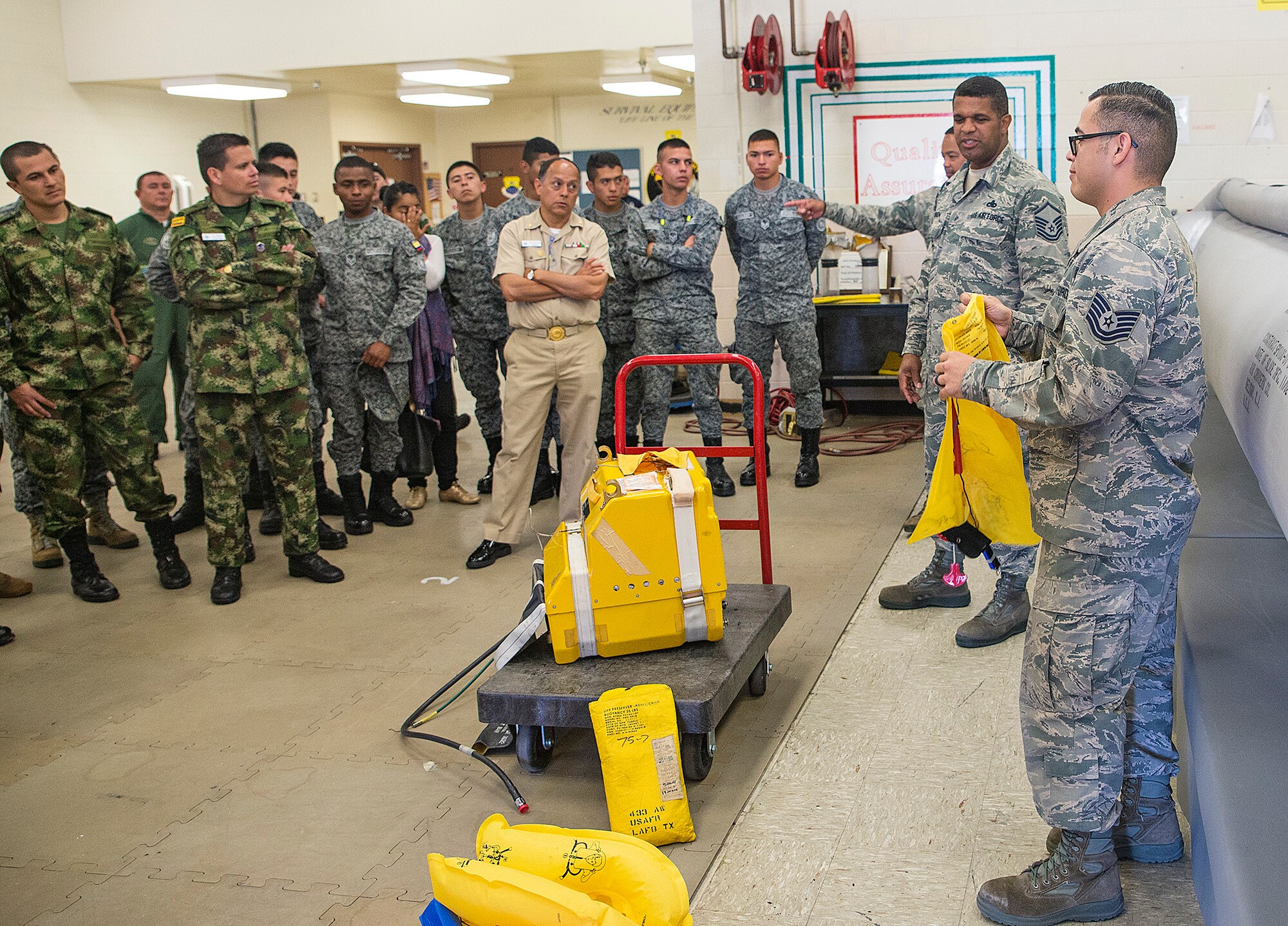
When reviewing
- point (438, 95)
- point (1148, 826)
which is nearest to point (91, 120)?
point (438, 95)

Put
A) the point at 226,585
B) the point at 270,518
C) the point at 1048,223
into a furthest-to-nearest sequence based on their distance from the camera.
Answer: the point at 270,518
the point at 226,585
the point at 1048,223

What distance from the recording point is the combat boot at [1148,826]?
7.84 ft

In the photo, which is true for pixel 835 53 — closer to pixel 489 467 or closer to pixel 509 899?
pixel 489 467

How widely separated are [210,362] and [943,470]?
2.99 m

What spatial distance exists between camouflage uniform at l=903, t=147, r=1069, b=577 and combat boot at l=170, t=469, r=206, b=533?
3.62 meters

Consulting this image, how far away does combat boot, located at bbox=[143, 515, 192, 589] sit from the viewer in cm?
471

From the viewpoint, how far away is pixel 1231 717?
2.17 meters

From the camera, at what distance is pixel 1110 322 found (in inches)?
77.3

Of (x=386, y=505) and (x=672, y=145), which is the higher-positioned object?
(x=672, y=145)

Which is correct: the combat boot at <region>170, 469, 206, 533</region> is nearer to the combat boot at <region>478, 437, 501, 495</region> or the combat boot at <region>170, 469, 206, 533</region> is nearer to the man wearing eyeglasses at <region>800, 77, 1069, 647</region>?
the combat boot at <region>478, 437, 501, 495</region>

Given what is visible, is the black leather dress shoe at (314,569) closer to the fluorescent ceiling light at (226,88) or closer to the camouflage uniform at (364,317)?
the camouflage uniform at (364,317)

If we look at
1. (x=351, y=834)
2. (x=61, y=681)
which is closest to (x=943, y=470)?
(x=351, y=834)

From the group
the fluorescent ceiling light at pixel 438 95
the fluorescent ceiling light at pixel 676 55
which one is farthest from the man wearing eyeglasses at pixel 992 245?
the fluorescent ceiling light at pixel 438 95

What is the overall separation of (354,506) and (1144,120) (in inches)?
165
